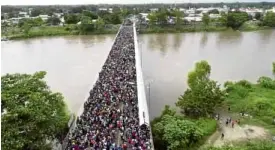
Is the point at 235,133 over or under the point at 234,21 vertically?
under

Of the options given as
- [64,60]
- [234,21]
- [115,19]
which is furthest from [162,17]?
[64,60]

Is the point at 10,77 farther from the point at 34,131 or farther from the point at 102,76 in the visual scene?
the point at 102,76

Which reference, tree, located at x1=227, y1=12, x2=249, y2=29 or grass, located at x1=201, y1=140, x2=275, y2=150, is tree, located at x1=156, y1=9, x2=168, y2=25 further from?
grass, located at x1=201, y1=140, x2=275, y2=150

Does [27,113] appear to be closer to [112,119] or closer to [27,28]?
[112,119]

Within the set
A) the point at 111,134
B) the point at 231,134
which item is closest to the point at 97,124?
the point at 111,134

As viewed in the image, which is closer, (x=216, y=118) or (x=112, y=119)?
(x=112, y=119)

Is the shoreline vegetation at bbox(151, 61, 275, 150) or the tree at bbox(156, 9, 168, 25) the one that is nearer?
the shoreline vegetation at bbox(151, 61, 275, 150)

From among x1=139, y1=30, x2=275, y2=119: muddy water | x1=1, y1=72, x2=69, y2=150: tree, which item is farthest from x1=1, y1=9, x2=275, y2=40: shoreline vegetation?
x1=1, y1=72, x2=69, y2=150: tree
